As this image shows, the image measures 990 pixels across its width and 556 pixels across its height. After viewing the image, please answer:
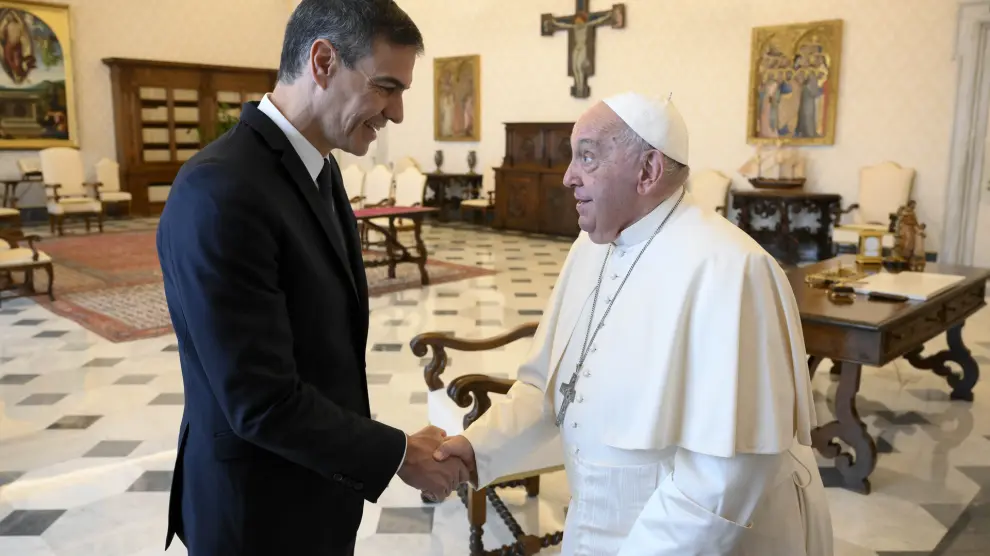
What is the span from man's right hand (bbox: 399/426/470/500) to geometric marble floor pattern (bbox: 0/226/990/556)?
4.05 feet

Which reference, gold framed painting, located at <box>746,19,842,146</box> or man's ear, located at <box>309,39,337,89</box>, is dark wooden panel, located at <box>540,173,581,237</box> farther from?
man's ear, located at <box>309,39,337,89</box>

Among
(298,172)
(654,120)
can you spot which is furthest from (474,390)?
(298,172)

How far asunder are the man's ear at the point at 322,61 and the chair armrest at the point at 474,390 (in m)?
1.54

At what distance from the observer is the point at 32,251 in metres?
7.44

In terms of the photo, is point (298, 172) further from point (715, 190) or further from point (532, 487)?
point (715, 190)

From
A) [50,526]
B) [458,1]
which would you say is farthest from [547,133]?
[50,526]

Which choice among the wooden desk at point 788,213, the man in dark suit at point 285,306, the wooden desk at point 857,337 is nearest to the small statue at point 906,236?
the wooden desk at point 857,337

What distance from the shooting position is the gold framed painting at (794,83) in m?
9.47

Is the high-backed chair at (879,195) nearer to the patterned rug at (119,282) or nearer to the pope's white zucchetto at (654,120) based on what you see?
the patterned rug at (119,282)

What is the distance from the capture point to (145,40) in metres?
14.6

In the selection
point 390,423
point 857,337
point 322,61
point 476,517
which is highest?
point 322,61

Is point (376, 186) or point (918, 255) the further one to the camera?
point (376, 186)

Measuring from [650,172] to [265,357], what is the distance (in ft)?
2.99

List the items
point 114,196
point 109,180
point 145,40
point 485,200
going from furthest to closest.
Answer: point 145,40, point 109,180, point 114,196, point 485,200
